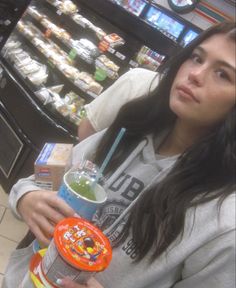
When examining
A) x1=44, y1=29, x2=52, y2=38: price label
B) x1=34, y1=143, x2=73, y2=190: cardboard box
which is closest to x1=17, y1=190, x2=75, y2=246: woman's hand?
x1=34, y1=143, x2=73, y2=190: cardboard box

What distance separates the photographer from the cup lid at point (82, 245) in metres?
0.88

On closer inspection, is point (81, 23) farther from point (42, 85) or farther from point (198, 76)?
point (198, 76)

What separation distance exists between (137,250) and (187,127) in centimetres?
39

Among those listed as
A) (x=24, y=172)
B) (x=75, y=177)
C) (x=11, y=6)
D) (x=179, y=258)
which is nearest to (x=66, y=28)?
(x=11, y=6)

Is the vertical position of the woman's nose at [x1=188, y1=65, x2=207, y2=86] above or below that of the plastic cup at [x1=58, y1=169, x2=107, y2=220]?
above

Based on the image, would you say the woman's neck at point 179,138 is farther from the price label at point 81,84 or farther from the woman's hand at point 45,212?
the price label at point 81,84

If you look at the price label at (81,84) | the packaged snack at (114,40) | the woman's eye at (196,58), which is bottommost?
the price label at (81,84)

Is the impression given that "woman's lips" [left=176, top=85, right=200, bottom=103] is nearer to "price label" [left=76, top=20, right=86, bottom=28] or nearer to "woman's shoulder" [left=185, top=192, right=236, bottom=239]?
"woman's shoulder" [left=185, top=192, right=236, bottom=239]

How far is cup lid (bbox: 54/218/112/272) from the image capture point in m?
0.88

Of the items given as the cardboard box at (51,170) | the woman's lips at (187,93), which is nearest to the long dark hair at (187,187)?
the woman's lips at (187,93)

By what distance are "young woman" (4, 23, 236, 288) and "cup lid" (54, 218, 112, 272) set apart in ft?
0.26

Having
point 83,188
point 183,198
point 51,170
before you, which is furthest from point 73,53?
point 183,198

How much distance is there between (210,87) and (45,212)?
0.56 m

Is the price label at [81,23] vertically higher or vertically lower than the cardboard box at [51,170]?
higher
